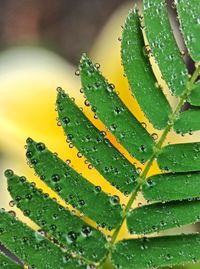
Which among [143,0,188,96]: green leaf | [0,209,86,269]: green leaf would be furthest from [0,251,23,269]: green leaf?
[143,0,188,96]: green leaf

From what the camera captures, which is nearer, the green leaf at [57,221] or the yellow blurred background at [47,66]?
the green leaf at [57,221]

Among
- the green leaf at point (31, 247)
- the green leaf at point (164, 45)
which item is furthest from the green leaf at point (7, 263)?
the green leaf at point (164, 45)

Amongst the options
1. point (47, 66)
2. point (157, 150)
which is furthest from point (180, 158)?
point (47, 66)

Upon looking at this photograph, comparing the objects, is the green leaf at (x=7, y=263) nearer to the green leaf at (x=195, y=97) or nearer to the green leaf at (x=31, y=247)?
the green leaf at (x=31, y=247)

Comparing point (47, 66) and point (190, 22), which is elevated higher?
point (47, 66)

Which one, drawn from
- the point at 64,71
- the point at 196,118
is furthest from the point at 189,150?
the point at 64,71

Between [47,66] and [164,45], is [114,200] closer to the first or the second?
[164,45]

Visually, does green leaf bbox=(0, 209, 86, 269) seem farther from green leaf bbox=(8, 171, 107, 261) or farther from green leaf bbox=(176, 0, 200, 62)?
green leaf bbox=(176, 0, 200, 62)
